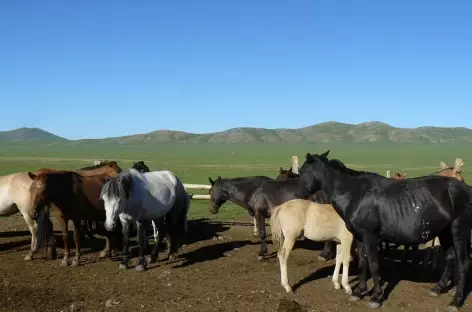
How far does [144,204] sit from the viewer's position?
9.52m

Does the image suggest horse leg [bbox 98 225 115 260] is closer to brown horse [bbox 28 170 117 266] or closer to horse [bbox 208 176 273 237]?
brown horse [bbox 28 170 117 266]

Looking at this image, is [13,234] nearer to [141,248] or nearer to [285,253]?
[141,248]

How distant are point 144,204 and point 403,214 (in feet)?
17.4

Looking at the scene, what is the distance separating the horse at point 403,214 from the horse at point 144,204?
4.14 metres

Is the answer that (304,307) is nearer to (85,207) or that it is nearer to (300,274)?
(300,274)

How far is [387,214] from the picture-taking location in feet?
23.8

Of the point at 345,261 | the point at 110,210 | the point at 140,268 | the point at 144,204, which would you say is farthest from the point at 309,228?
the point at 110,210

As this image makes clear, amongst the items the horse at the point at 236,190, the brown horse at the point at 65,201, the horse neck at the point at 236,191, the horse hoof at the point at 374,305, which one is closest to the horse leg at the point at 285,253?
the horse hoof at the point at 374,305

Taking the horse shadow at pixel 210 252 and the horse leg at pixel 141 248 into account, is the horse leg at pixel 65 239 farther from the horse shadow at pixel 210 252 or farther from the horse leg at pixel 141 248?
the horse shadow at pixel 210 252

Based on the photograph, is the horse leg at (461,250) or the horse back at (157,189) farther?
the horse back at (157,189)

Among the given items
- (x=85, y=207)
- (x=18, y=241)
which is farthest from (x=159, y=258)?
(x=18, y=241)

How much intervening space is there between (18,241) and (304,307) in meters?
8.58

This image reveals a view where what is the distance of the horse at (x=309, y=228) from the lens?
795cm

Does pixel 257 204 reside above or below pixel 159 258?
above
